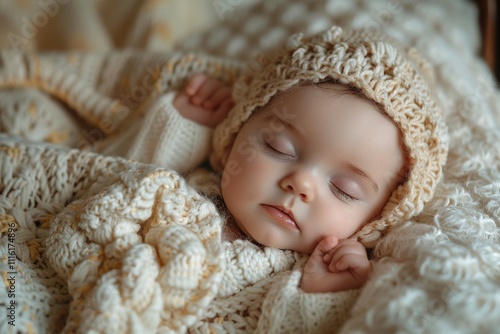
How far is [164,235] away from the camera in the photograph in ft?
3.33

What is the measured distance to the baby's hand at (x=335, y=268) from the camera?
1030 millimetres

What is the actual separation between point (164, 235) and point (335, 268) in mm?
347

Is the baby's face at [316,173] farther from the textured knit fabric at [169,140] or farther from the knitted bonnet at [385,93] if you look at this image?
the textured knit fabric at [169,140]

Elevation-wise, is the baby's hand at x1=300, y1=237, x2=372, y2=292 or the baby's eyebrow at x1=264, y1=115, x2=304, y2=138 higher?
the baby's eyebrow at x1=264, y1=115, x2=304, y2=138

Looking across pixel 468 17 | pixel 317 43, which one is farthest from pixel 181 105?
pixel 468 17

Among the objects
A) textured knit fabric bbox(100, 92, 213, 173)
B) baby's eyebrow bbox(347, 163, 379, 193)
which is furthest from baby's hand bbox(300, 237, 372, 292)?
textured knit fabric bbox(100, 92, 213, 173)

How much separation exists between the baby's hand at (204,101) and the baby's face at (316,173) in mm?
298

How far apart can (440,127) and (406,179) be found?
157mm

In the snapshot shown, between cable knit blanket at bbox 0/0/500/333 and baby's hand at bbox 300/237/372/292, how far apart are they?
0.04 metres

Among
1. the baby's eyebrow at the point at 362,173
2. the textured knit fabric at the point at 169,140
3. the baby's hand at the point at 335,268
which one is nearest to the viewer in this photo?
the baby's hand at the point at 335,268

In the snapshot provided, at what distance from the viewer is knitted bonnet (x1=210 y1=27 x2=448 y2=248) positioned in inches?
45.4

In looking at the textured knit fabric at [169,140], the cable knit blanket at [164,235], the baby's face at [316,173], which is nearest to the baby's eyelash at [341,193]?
the baby's face at [316,173]

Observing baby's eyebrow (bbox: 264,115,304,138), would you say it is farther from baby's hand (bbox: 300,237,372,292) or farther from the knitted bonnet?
baby's hand (bbox: 300,237,372,292)

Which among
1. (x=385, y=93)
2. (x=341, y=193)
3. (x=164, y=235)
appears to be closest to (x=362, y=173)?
(x=341, y=193)
